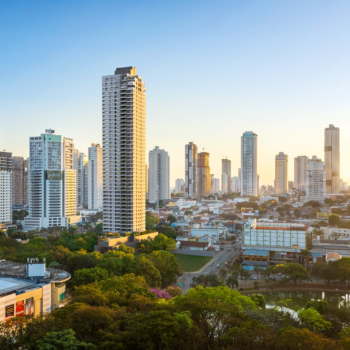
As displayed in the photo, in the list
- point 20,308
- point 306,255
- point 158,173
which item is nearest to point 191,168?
point 158,173

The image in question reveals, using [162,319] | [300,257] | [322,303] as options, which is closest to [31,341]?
[162,319]

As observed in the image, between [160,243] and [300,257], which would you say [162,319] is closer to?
[160,243]

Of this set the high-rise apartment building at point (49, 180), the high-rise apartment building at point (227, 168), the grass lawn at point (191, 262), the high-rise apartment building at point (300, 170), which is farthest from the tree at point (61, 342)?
the high-rise apartment building at point (227, 168)

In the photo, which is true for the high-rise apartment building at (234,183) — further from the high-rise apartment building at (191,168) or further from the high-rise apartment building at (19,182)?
A: the high-rise apartment building at (19,182)

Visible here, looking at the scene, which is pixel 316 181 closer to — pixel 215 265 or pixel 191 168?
pixel 191 168

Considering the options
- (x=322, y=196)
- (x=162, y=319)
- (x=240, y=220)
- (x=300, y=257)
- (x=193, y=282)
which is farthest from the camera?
(x=322, y=196)

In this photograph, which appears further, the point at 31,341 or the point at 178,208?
the point at 178,208

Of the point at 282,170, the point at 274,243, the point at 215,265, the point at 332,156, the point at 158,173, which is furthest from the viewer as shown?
the point at 282,170
